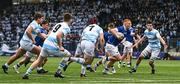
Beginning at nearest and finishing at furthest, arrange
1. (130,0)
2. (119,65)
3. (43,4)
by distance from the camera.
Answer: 1. (119,65)
2. (130,0)
3. (43,4)

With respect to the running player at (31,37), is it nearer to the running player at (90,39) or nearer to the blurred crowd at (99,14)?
the running player at (90,39)

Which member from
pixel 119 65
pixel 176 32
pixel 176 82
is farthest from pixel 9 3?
pixel 176 82

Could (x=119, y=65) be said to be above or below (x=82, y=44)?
below

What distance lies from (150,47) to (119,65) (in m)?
5.87

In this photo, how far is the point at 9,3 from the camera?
7244cm

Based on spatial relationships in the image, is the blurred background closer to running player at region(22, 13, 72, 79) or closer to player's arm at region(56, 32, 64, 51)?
running player at region(22, 13, 72, 79)

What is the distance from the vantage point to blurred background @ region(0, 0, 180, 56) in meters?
52.7

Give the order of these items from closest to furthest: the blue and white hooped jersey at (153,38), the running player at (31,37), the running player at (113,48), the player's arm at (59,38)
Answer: the player's arm at (59,38) → the running player at (31,37) → the running player at (113,48) → the blue and white hooped jersey at (153,38)

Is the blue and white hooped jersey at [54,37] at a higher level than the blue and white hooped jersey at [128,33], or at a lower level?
higher

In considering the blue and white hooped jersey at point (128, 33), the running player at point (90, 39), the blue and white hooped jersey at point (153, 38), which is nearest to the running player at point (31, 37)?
the running player at point (90, 39)

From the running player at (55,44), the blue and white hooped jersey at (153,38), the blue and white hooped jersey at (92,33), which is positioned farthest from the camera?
the blue and white hooped jersey at (153,38)

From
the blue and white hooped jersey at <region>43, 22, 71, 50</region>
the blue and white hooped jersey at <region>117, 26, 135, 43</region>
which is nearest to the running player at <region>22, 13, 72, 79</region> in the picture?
the blue and white hooped jersey at <region>43, 22, 71, 50</region>

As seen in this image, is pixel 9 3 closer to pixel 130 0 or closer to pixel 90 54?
pixel 130 0

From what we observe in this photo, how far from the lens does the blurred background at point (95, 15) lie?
52656 mm
